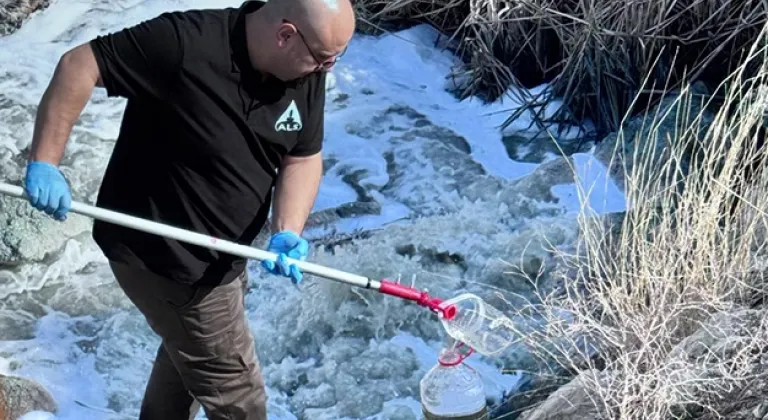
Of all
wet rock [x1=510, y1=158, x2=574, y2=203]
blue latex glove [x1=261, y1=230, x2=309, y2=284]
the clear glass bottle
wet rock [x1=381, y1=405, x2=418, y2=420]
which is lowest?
wet rock [x1=381, y1=405, x2=418, y2=420]

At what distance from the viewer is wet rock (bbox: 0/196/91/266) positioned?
509 centimetres

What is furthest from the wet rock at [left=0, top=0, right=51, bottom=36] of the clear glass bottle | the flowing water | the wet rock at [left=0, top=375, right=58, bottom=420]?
the clear glass bottle

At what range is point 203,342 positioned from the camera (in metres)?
3.04

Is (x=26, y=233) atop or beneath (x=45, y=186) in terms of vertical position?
beneath

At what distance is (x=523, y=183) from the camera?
5.46 meters

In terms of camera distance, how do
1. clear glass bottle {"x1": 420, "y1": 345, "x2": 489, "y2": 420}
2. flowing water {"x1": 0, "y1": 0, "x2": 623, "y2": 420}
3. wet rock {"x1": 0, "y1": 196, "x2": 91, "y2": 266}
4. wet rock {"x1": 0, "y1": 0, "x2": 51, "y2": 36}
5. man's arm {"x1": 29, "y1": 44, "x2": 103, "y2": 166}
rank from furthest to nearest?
wet rock {"x1": 0, "y1": 0, "x2": 51, "y2": 36}
wet rock {"x1": 0, "y1": 196, "x2": 91, "y2": 266}
flowing water {"x1": 0, "y1": 0, "x2": 623, "y2": 420}
clear glass bottle {"x1": 420, "y1": 345, "x2": 489, "y2": 420}
man's arm {"x1": 29, "y1": 44, "x2": 103, "y2": 166}

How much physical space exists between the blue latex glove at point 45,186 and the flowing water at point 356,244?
59.5 inches

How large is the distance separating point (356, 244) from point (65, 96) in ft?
8.22

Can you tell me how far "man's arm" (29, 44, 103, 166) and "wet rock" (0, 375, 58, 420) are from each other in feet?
5.00

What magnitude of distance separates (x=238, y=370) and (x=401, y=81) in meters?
3.61

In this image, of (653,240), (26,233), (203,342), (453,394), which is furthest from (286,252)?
→ (26,233)

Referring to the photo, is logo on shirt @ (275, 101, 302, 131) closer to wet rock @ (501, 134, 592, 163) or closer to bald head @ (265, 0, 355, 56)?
bald head @ (265, 0, 355, 56)

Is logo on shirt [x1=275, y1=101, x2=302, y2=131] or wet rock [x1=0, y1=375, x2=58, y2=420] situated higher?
logo on shirt [x1=275, y1=101, x2=302, y2=131]

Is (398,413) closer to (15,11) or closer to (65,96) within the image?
(65,96)
